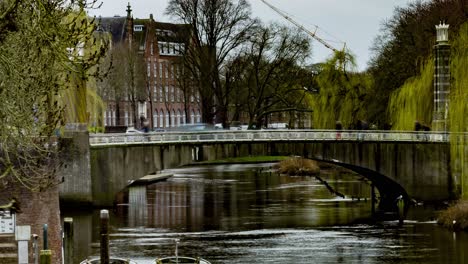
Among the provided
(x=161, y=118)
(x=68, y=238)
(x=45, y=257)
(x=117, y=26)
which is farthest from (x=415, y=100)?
(x=161, y=118)

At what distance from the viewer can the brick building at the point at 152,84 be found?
356 feet

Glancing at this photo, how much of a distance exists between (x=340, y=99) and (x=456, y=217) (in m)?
26.9

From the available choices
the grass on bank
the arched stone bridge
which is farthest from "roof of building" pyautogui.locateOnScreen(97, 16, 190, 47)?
the grass on bank

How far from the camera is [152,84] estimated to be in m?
118

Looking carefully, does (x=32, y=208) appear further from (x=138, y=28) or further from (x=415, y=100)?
(x=138, y=28)

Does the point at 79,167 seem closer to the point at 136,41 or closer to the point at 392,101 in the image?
the point at 392,101

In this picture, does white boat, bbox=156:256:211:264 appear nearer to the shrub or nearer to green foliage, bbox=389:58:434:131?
green foliage, bbox=389:58:434:131

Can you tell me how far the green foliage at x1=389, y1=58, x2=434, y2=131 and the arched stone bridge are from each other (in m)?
2.85

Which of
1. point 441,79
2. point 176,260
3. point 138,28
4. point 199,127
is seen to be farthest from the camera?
point 138,28

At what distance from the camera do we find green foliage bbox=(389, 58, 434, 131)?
59125 millimetres

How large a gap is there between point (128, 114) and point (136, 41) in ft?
26.7

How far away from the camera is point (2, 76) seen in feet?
66.0

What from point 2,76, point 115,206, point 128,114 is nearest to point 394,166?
point 115,206

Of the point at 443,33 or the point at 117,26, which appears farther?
the point at 117,26
